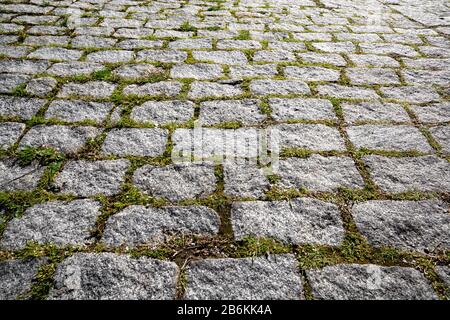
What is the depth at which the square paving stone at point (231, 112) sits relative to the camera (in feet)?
8.41

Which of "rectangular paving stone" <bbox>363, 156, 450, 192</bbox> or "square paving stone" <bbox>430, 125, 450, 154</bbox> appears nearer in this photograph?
"rectangular paving stone" <bbox>363, 156, 450, 192</bbox>

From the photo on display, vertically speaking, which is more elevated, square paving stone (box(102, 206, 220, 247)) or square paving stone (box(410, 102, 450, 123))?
square paving stone (box(410, 102, 450, 123))

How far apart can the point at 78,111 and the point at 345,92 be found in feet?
7.29

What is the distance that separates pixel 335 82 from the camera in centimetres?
311

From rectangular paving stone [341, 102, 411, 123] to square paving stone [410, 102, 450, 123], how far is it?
108mm

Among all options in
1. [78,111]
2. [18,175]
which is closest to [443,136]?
[78,111]

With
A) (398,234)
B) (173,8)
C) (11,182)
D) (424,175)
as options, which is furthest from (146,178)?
(173,8)

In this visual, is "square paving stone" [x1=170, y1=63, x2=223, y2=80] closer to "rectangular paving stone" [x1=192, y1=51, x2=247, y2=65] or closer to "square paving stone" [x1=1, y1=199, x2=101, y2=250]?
"rectangular paving stone" [x1=192, y1=51, x2=247, y2=65]

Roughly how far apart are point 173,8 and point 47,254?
14.0ft

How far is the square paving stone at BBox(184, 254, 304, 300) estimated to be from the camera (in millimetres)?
1506

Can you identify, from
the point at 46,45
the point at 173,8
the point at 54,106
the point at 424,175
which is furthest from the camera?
the point at 173,8

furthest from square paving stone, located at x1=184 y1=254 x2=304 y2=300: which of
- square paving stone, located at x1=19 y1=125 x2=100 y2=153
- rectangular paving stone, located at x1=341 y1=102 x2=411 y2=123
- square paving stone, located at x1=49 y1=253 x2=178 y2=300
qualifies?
rectangular paving stone, located at x1=341 y1=102 x2=411 y2=123

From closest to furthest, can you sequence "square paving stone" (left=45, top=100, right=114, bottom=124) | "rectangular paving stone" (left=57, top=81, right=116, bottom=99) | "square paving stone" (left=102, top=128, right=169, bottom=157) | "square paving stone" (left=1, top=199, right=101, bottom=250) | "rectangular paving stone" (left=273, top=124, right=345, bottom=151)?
"square paving stone" (left=1, top=199, right=101, bottom=250)
"square paving stone" (left=102, top=128, right=169, bottom=157)
"rectangular paving stone" (left=273, top=124, right=345, bottom=151)
"square paving stone" (left=45, top=100, right=114, bottom=124)
"rectangular paving stone" (left=57, top=81, right=116, bottom=99)

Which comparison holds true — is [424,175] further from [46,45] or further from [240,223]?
[46,45]
